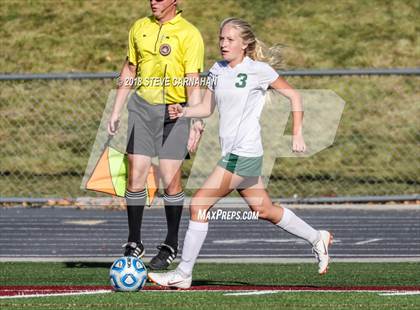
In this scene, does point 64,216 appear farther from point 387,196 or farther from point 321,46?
point 321,46

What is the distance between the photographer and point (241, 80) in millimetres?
9625

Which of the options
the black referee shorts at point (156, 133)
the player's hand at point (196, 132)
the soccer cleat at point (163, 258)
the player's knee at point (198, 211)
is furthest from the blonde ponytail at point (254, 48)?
the soccer cleat at point (163, 258)

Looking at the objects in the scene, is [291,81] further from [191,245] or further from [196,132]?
[191,245]

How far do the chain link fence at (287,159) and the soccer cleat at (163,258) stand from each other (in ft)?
25.5

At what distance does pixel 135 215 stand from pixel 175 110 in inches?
42.8

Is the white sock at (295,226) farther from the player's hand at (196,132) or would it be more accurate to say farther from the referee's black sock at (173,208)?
the referee's black sock at (173,208)

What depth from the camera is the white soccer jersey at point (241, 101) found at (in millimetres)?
9516

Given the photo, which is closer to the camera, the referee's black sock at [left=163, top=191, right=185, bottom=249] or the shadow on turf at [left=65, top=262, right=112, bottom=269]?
the referee's black sock at [left=163, top=191, right=185, bottom=249]

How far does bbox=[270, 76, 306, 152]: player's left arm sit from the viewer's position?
920 cm

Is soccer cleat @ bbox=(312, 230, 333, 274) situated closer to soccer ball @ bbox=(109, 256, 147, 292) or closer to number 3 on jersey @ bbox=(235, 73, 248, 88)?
number 3 on jersey @ bbox=(235, 73, 248, 88)

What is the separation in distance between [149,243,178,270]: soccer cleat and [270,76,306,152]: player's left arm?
7.21 feet

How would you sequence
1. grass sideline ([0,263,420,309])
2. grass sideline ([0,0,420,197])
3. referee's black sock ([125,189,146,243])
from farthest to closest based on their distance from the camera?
grass sideline ([0,0,420,197]) < referee's black sock ([125,189,146,243]) < grass sideline ([0,263,420,309])

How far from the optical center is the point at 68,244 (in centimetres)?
1427

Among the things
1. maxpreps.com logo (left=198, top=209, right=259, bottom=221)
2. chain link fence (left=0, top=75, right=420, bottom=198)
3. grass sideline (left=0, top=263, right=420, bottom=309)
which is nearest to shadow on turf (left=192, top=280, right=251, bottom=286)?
grass sideline (left=0, top=263, right=420, bottom=309)
